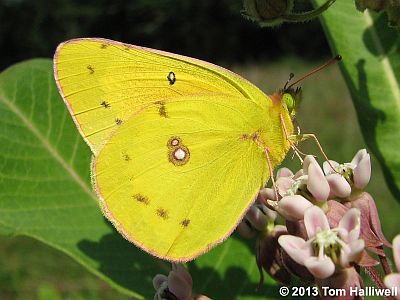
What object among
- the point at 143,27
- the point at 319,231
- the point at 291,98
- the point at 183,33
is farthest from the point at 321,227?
the point at 143,27

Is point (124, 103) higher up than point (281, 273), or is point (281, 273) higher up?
point (124, 103)

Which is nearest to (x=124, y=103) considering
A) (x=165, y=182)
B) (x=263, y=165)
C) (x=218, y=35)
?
(x=165, y=182)

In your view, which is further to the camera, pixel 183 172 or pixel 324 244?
pixel 183 172

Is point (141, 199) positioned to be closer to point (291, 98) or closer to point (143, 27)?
point (291, 98)

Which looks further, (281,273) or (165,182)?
(165,182)

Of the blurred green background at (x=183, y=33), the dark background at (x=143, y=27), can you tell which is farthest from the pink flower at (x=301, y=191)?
the dark background at (x=143, y=27)

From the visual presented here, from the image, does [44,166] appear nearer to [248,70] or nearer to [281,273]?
[281,273]

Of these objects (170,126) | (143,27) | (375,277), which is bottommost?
(375,277)
